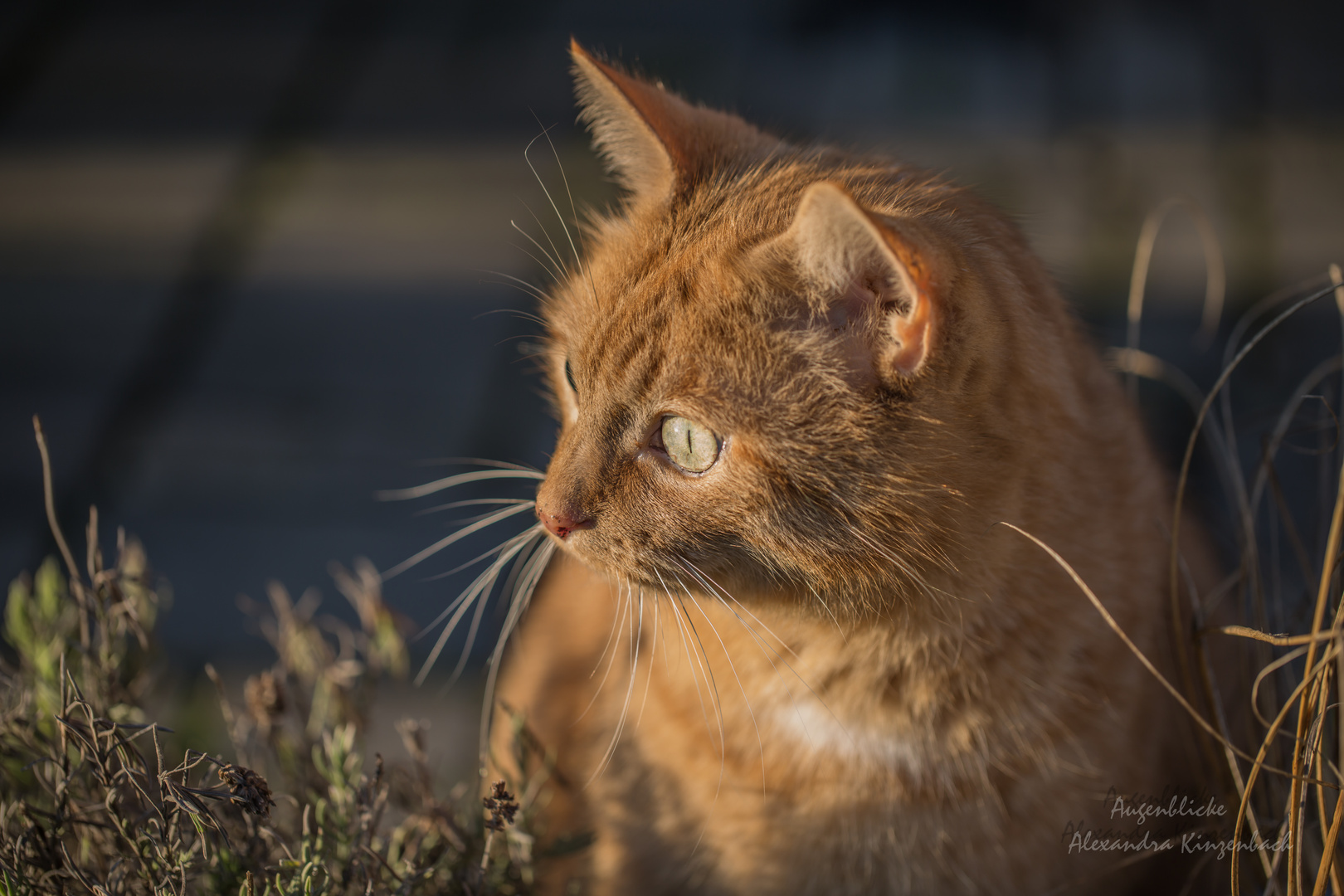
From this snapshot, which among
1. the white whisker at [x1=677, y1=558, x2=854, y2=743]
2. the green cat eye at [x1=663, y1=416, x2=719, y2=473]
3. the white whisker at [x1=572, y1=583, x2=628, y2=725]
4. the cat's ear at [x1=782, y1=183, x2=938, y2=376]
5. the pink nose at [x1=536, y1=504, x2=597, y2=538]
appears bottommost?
the white whisker at [x1=572, y1=583, x2=628, y2=725]

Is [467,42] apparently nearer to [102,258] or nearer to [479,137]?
[479,137]

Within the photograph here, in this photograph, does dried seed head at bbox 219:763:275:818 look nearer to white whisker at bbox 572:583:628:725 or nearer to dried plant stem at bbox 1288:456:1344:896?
white whisker at bbox 572:583:628:725

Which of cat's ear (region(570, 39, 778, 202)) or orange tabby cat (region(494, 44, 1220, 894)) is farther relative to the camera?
cat's ear (region(570, 39, 778, 202))

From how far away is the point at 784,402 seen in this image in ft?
2.90

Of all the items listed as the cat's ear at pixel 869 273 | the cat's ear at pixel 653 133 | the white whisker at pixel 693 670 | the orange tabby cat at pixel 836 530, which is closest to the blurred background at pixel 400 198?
the cat's ear at pixel 653 133

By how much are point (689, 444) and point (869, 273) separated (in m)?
0.24

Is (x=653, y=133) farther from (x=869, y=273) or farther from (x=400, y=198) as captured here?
(x=400, y=198)

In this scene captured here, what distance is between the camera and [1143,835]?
1133 mm

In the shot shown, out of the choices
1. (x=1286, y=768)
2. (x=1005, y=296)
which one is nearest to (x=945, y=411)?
(x=1005, y=296)

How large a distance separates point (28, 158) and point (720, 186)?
273cm

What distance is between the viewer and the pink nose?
3.10 ft

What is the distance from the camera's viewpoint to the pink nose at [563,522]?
945mm

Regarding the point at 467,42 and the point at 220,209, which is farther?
the point at 467,42

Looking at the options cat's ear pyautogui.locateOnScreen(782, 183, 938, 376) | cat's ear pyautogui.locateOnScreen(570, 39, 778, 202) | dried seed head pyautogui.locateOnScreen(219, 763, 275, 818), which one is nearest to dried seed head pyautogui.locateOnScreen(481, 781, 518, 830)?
dried seed head pyautogui.locateOnScreen(219, 763, 275, 818)
